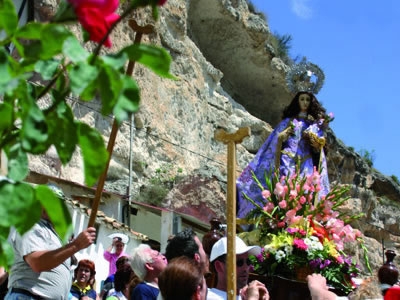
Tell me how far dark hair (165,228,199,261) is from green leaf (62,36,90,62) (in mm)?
2855

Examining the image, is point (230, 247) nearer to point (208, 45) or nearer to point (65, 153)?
point (65, 153)

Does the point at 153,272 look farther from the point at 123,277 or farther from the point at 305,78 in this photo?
the point at 305,78

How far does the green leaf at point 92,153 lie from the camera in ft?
4.77

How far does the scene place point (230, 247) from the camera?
11.0 feet

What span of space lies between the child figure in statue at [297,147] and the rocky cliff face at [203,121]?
279 inches

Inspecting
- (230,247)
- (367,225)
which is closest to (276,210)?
(230,247)

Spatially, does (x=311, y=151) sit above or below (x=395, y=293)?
above

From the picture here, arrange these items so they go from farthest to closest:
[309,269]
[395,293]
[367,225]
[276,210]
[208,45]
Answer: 1. [208,45]
2. [367,225]
3. [276,210]
4. [309,269]
5. [395,293]

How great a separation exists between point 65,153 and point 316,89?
825 centimetres

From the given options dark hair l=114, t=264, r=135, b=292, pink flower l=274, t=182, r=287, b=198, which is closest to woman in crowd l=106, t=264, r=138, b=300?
dark hair l=114, t=264, r=135, b=292

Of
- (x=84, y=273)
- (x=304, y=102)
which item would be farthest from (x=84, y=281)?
(x=304, y=102)

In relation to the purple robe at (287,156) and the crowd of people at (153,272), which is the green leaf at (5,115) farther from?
the purple robe at (287,156)

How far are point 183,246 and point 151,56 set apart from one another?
112 inches

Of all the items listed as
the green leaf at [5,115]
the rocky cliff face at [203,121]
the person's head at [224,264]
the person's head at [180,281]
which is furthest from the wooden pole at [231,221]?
the rocky cliff face at [203,121]
